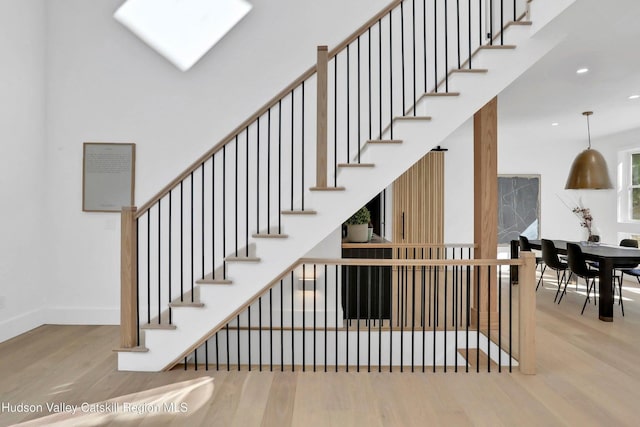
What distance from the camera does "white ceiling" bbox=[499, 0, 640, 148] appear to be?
116 inches

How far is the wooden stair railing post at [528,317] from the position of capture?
290 centimetres

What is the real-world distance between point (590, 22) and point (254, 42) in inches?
122

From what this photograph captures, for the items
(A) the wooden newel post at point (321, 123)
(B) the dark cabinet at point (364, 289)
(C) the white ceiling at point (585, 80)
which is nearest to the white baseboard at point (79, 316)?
(B) the dark cabinet at point (364, 289)

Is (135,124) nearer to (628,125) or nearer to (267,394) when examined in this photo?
(267,394)

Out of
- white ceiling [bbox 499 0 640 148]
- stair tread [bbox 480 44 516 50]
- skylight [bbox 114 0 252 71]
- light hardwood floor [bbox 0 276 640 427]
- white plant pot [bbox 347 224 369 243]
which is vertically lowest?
light hardwood floor [bbox 0 276 640 427]

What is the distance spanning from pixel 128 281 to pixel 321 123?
1897 mm

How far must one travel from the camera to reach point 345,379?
2.81 metres

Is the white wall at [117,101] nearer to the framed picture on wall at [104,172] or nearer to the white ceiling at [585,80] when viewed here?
the framed picture on wall at [104,172]

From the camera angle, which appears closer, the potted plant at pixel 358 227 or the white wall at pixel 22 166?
the white wall at pixel 22 166

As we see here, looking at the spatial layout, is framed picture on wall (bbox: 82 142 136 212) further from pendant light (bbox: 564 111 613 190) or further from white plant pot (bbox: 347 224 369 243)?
pendant light (bbox: 564 111 613 190)

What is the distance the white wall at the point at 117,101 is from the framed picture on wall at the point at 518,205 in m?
5.42

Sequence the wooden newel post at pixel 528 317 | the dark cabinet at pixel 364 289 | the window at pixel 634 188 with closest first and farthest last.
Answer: the wooden newel post at pixel 528 317 → the dark cabinet at pixel 364 289 → the window at pixel 634 188

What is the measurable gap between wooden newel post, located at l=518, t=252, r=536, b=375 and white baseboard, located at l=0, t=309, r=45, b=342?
14.9 ft

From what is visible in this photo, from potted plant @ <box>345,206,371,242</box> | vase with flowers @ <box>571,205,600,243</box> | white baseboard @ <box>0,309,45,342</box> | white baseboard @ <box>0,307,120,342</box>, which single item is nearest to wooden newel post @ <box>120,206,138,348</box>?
white baseboard @ <box>0,307,120,342</box>
